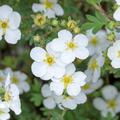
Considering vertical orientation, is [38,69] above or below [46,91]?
above

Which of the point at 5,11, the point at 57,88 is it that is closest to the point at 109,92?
the point at 57,88

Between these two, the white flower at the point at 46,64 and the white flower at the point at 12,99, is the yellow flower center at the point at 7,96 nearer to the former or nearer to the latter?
Answer: the white flower at the point at 12,99

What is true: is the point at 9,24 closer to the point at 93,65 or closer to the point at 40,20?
the point at 40,20

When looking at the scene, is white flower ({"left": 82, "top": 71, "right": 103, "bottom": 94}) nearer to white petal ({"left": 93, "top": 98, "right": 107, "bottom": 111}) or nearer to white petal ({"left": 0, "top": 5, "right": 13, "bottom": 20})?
white petal ({"left": 93, "top": 98, "right": 107, "bottom": 111})

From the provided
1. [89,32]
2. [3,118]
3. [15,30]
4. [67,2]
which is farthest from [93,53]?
[3,118]

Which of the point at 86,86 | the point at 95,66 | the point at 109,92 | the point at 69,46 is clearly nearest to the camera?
the point at 69,46

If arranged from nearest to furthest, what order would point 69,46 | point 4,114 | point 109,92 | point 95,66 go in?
1. point 4,114
2. point 69,46
3. point 95,66
4. point 109,92

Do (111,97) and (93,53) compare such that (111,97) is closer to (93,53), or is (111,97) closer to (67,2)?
(93,53)

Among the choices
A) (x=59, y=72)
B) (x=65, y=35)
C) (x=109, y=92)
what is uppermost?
(x=65, y=35)

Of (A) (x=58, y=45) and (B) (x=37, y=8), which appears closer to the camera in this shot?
(A) (x=58, y=45)
